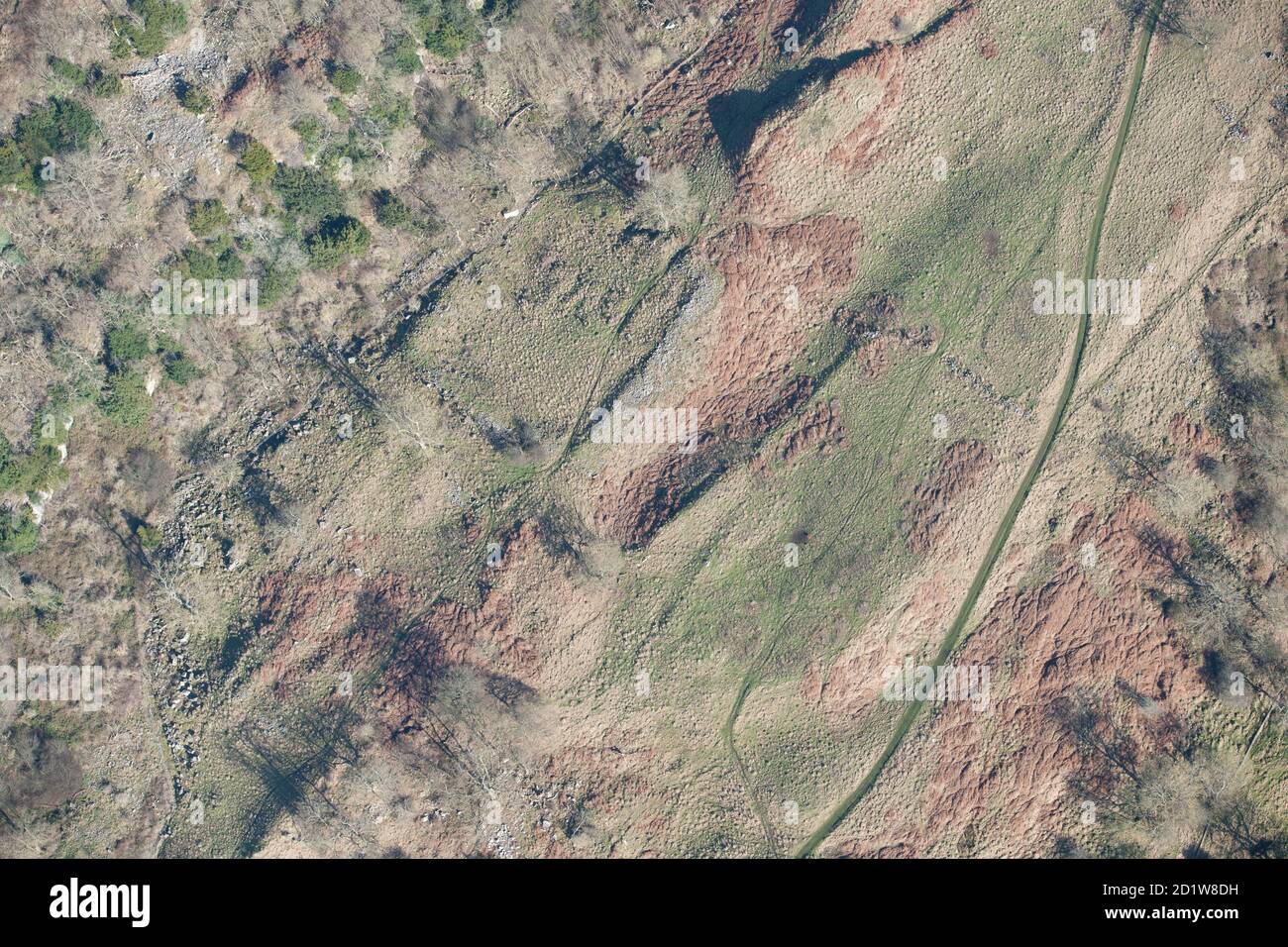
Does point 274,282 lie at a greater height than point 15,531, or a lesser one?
greater

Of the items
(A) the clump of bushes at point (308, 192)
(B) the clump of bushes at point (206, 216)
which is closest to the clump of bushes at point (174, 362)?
(B) the clump of bushes at point (206, 216)

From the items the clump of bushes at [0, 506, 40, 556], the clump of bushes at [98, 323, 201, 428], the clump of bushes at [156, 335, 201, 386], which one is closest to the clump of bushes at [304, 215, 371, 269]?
the clump of bushes at [156, 335, 201, 386]

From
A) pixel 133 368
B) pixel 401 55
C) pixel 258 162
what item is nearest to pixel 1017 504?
pixel 401 55

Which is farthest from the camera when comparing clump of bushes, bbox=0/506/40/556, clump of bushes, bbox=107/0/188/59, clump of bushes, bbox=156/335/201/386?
clump of bushes, bbox=156/335/201/386

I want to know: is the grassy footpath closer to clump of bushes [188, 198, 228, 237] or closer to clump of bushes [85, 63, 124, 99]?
clump of bushes [188, 198, 228, 237]

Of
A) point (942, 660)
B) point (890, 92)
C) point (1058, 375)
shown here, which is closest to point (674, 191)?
point (890, 92)

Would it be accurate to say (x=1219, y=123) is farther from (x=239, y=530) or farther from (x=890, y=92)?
(x=239, y=530)

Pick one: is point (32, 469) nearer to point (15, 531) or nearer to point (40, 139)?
point (15, 531)

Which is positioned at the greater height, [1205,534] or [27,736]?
[1205,534]
